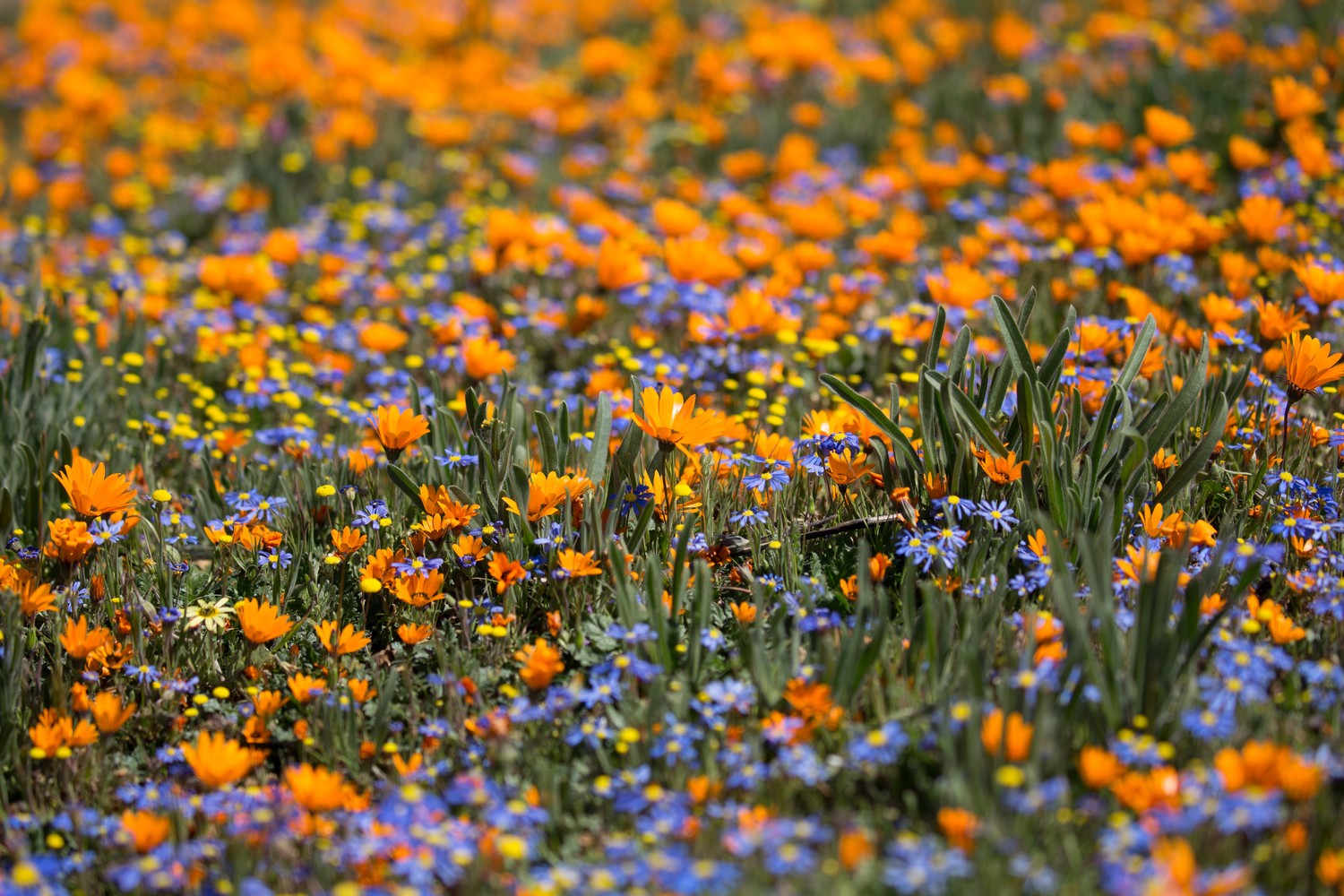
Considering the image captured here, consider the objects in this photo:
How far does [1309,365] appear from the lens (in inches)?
99.7

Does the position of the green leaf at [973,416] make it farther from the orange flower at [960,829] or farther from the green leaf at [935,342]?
the orange flower at [960,829]

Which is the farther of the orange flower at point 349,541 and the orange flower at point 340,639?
the orange flower at point 349,541

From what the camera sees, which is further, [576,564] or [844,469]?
[844,469]

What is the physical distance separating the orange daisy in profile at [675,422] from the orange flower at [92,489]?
3.81 feet

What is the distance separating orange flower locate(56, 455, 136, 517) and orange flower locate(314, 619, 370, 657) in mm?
569

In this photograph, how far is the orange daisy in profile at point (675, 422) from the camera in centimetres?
252

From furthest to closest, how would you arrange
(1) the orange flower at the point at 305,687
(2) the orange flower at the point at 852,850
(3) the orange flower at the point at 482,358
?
1. (3) the orange flower at the point at 482,358
2. (1) the orange flower at the point at 305,687
3. (2) the orange flower at the point at 852,850

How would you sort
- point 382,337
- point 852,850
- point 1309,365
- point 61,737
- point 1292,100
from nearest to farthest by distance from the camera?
point 852,850, point 61,737, point 1309,365, point 382,337, point 1292,100

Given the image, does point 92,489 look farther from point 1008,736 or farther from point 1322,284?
point 1322,284

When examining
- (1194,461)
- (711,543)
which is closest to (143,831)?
(711,543)

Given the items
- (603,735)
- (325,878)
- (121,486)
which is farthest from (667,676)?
(121,486)

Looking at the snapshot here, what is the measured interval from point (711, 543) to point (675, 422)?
30 centimetres

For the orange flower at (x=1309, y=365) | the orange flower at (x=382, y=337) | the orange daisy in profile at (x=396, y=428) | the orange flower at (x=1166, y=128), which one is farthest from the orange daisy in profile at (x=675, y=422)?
the orange flower at (x=1166, y=128)

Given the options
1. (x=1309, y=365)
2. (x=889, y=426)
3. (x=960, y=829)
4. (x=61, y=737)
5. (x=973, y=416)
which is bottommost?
(x=61, y=737)
